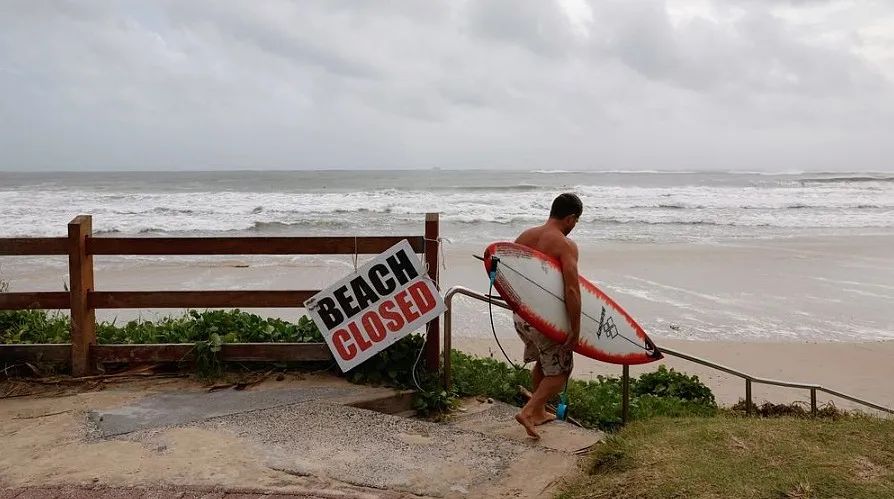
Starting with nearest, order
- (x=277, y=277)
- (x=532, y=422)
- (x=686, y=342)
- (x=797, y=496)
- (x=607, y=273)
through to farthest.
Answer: (x=797, y=496)
(x=532, y=422)
(x=686, y=342)
(x=277, y=277)
(x=607, y=273)

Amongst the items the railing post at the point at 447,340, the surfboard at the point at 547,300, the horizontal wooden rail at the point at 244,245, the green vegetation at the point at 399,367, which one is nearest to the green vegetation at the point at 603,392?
the green vegetation at the point at 399,367

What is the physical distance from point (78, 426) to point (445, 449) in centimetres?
230

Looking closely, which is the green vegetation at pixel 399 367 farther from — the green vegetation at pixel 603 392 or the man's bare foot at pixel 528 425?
the man's bare foot at pixel 528 425

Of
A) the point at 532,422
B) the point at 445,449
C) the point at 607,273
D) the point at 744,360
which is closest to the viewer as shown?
the point at 445,449

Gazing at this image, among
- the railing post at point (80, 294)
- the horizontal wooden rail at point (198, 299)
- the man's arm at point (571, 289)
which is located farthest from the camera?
the horizontal wooden rail at point (198, 299)

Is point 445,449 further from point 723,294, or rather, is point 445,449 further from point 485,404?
point 723,294

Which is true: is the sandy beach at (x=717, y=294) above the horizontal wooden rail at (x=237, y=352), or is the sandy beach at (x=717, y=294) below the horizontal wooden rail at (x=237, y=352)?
below

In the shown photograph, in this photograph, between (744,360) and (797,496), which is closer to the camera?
(797,496)

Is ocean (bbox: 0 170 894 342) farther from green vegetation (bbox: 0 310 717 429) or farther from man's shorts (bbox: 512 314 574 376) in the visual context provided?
man's shorts (bbox: 512 314 574 376)

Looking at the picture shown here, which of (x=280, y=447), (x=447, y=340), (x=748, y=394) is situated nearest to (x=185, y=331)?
(x=280, y=447)

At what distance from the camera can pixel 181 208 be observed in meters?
29.6

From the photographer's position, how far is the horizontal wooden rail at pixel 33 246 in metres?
4.89

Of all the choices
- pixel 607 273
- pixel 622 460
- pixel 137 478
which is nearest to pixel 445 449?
pixel 622 460

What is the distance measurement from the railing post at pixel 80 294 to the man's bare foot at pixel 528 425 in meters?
3.27
